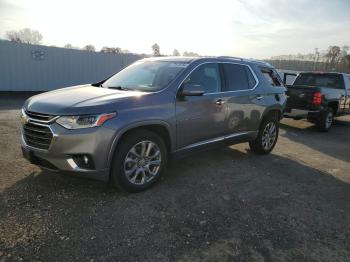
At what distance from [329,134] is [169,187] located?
7.08 meters

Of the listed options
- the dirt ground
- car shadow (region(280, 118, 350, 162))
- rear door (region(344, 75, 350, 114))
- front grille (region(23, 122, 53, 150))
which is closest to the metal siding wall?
the dirt ground

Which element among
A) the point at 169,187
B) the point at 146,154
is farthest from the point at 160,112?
the point at 169,187

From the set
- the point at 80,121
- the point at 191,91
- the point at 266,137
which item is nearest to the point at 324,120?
the point at 266,137

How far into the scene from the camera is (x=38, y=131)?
3.83 meters

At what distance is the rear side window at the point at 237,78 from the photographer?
17.7 feet

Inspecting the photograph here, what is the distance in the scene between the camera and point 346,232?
11.8 ft

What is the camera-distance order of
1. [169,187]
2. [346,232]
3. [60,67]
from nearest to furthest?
1. [346,232]
2. [169,187]
3. [60,67]

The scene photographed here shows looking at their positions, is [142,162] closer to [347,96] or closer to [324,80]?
[324,80]

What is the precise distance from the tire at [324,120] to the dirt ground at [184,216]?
170 inches

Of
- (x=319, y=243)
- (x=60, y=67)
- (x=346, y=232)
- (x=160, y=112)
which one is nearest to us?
(x=319, y=243)

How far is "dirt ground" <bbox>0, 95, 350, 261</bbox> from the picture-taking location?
306 cm

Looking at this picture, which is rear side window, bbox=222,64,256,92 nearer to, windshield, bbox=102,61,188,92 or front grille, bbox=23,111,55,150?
windshield, bbox=102,61,188,92

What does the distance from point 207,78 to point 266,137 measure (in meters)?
2.24

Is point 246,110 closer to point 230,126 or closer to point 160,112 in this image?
point 230,126
